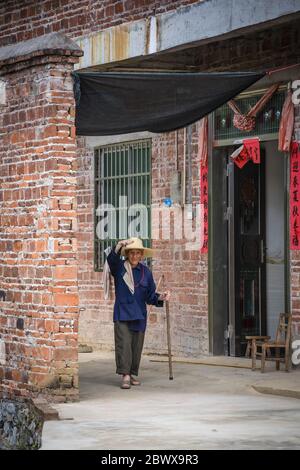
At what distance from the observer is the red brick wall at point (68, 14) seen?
1669 cm

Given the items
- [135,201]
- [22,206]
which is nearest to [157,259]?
[135,201]

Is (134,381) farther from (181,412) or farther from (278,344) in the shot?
(181,412)

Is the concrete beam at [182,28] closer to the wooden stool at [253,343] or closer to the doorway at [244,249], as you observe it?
the doorway at [244,249]

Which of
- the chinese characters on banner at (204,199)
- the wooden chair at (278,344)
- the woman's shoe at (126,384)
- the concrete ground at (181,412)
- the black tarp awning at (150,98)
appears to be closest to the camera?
the concrete ground at (181,412)

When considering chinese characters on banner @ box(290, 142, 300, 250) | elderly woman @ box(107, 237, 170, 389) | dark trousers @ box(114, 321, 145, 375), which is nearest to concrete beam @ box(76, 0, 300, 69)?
chinese characters on banner @ box(290, 142, 300, 250)

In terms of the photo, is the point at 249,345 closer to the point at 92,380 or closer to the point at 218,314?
the point at 218,314

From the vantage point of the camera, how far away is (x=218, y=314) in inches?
661

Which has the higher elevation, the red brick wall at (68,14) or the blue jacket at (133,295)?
the red brick wall at (68,14)

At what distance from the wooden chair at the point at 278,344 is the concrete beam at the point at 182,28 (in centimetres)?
344

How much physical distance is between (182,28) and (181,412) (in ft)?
17.3

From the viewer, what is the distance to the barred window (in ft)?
59.7

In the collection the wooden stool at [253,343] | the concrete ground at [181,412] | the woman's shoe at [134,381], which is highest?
the wooden stool at [253,343]

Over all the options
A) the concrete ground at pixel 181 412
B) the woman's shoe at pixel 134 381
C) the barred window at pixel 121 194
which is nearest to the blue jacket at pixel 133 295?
the woman's shoe at pixel 134 381

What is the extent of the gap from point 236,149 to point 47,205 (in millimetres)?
4434
